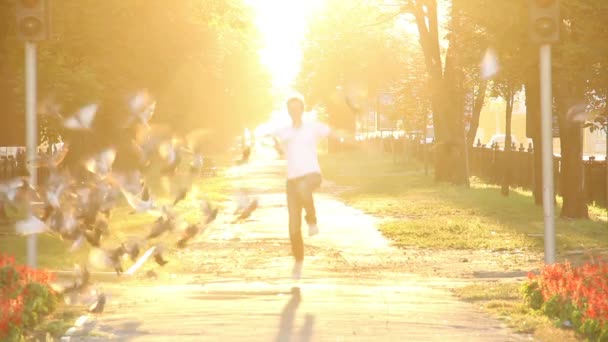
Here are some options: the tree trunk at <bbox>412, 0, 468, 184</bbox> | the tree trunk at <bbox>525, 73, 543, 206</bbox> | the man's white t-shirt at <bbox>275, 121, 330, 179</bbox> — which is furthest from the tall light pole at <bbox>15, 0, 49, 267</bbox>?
the tree trunk at <bbox>412, 0, 468, 184</bbox>

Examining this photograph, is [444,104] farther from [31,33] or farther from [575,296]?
[575,296]

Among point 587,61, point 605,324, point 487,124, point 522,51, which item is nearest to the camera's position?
point 605,324

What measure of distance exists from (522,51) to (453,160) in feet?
77.1

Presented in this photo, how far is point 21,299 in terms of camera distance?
9828mm

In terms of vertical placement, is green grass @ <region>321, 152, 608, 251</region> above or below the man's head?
below

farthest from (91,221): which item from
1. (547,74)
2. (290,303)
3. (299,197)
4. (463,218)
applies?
(463,218)

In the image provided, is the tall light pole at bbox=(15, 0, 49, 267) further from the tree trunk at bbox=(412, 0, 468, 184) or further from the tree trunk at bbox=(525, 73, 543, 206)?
the tree trunk at bbox=(412, 0, 468, 184)

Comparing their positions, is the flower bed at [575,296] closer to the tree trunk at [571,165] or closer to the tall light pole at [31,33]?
the tall light pole at [31,33]

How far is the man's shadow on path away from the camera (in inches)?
372

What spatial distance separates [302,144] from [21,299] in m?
4.48

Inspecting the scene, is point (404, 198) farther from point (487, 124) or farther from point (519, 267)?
point (487, 124)

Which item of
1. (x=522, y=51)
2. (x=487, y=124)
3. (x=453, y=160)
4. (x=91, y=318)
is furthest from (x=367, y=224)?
(x=487, y=124)

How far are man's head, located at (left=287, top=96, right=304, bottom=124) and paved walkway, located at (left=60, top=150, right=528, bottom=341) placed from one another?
183 centimetres

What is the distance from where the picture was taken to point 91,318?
10.6m
